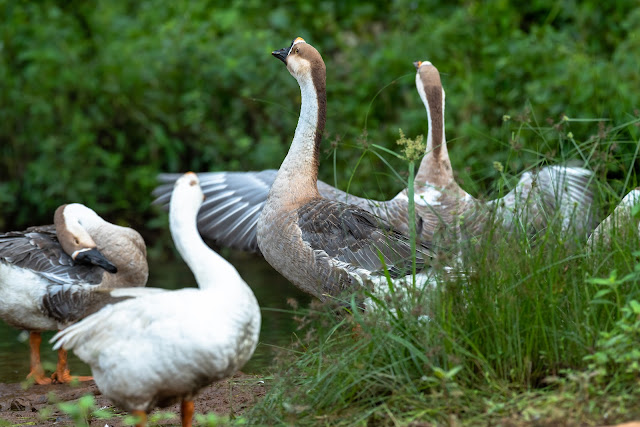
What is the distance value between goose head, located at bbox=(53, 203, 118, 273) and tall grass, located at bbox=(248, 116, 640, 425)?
2356mm

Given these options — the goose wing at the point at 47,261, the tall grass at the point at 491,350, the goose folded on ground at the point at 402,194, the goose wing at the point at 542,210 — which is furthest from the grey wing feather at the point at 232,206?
the tall grass at the point at 491,350

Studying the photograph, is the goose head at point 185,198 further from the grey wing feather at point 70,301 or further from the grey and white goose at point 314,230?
the grey wing feather at point 70,301

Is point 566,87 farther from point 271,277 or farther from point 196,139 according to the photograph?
point 196,139

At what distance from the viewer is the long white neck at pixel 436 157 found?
6.49m

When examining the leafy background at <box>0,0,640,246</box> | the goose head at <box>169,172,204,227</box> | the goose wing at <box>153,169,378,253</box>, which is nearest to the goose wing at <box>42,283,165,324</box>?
the goose wing at <box>153,169,378,253</box>

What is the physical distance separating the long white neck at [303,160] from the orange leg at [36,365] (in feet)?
6.66

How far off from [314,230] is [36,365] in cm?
228

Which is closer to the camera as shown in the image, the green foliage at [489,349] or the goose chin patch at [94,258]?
the green foliage at [489,349]

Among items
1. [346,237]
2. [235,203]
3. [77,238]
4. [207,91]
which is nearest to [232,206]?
[235,203]

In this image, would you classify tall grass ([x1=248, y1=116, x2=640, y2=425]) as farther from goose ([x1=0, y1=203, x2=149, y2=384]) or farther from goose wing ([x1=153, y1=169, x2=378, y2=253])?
goose wing ([x1=153, y1=169, x2=378, y2=253])

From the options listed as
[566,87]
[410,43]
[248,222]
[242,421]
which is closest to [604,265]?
[242,421]

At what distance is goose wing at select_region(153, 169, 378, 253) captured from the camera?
22.7 feet

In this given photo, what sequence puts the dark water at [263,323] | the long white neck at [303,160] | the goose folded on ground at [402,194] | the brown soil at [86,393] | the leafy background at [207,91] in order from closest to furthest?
1. the brown soil at [86,393]
2. the long white neck at [303,160]
3. the goose folded on ground at [402,194]
4. the dark water at [263,323]
5. the leafy background at [207,91]

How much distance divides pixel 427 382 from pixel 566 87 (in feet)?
24.7
